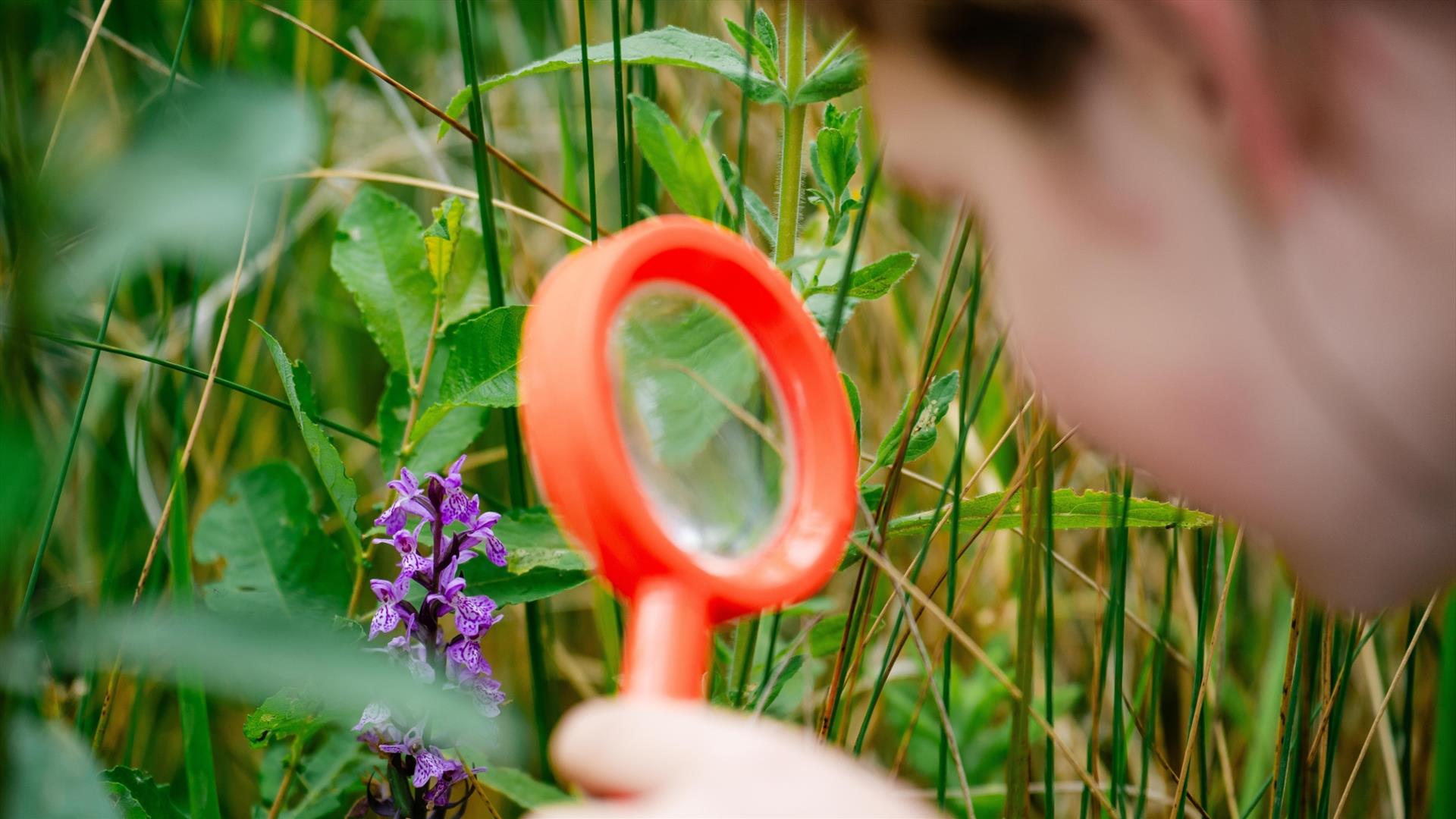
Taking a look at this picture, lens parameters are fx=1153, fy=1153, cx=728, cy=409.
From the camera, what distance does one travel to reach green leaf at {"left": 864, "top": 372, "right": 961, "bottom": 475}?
77cm

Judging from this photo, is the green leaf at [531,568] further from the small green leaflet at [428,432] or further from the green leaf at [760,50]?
the green leaf at [760,50]

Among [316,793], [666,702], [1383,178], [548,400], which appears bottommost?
[316,793]

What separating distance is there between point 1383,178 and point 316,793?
0.79 metres

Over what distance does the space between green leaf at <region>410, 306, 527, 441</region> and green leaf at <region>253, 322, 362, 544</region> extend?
0.25ft

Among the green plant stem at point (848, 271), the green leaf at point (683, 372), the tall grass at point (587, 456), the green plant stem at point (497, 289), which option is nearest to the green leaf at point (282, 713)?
the tall grass at point (587, 456)

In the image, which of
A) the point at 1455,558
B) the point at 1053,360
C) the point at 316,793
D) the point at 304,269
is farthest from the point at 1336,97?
the point at 304,269

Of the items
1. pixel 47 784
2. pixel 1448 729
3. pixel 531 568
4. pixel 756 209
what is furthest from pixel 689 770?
pixel 1448 729

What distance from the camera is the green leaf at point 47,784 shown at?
1.33 feet

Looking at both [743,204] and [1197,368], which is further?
[743,204]

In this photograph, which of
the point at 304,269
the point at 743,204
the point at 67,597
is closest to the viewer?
the point at 743,204

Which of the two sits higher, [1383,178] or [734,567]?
[1383,178]

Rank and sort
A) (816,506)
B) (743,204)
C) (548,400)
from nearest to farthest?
(548,400) < (816,506) < (743,204)

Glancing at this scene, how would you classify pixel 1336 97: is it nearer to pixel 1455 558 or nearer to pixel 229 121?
pixel 1455 558

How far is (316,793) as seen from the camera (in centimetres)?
85
